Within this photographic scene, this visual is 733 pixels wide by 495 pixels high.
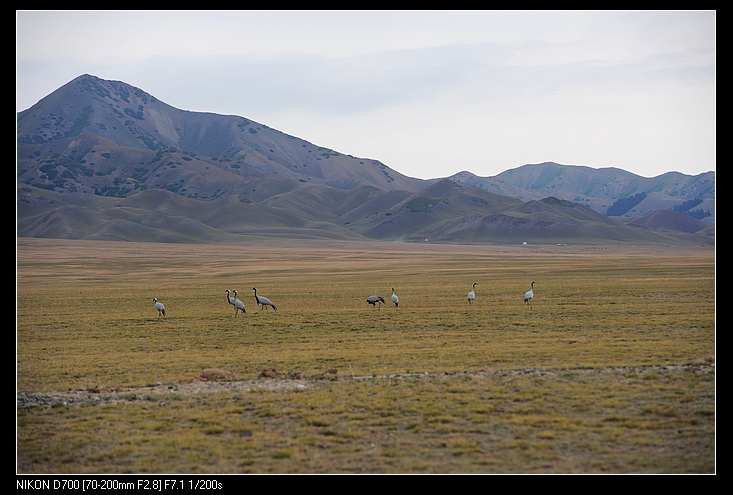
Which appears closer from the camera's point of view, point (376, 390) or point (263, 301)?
point (376, 390)

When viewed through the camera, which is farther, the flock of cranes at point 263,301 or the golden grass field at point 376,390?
the flock of cranes at point 263,301

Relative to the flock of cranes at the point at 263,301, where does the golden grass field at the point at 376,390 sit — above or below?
below

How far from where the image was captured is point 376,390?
54.0 ft

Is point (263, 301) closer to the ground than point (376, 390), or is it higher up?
higher up

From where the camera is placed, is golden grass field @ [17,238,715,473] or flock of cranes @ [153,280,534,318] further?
flock of cranes @ [153,280,534,318]

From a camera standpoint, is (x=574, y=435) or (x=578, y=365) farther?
(x=578, y=365)

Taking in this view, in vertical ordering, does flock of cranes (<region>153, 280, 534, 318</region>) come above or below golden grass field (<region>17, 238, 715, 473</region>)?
above

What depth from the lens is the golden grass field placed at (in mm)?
12055

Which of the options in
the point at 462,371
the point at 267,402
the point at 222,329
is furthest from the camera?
the point at 222,329

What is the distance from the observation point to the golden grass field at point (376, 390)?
12055 mm
